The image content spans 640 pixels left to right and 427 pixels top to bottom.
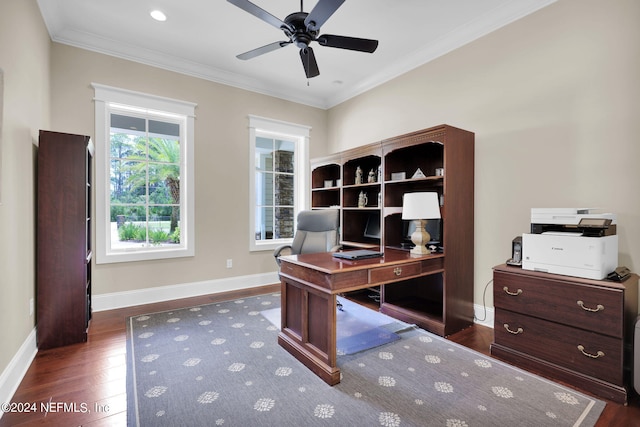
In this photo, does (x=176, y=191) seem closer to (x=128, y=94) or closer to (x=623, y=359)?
(x=128, y=94)

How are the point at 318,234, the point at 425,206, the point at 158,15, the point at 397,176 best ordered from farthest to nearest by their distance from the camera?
the point at 318,234
the point at 397,176
the point at 158,15
the point at 425,206

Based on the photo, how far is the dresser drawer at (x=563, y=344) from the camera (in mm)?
1763

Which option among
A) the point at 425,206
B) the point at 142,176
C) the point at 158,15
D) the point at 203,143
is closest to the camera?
the point at 425,206

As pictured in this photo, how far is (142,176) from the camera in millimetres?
3600

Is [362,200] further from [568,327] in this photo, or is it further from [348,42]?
[568,327]

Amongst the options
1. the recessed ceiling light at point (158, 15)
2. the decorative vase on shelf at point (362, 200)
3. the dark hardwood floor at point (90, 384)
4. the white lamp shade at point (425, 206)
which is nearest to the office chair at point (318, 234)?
the decorative vase on shelf at point (362, 200)

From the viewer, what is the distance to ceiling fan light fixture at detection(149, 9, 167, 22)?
278cm

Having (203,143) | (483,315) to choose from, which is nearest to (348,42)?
(203,143)

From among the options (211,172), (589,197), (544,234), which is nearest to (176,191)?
(211,172)

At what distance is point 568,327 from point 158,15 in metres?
4.23

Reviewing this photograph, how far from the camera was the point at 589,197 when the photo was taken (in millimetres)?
2271

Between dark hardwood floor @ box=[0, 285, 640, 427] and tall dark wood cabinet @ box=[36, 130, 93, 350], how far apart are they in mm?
189

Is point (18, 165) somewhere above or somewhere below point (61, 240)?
above

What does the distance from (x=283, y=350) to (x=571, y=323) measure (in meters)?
2.02
